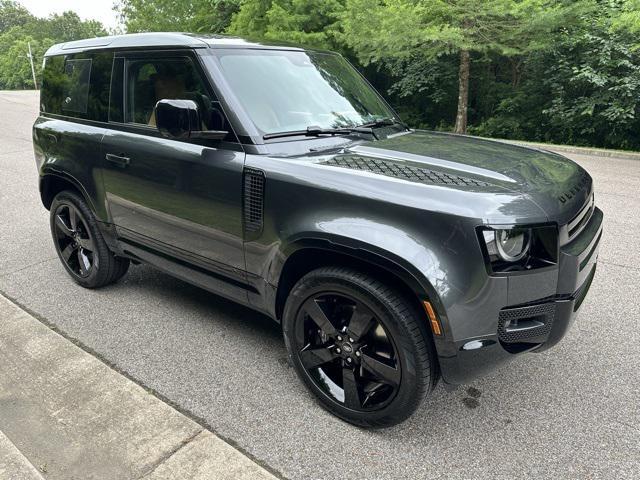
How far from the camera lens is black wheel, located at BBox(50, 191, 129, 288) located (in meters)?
3.94

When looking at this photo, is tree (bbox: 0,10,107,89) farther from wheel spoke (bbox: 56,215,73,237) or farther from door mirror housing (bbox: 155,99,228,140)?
door mirror housing (bbox: 155,99,228,140)

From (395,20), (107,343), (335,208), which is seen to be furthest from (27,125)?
(335,208)

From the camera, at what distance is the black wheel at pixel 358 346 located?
88.7 inches

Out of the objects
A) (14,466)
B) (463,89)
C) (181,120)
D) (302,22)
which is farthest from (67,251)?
(302,22)

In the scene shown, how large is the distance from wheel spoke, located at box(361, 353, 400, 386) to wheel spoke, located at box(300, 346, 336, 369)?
0.71ft

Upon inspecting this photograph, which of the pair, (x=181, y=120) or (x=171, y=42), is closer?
(x=181, y=120)

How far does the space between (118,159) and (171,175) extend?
0.59 metres

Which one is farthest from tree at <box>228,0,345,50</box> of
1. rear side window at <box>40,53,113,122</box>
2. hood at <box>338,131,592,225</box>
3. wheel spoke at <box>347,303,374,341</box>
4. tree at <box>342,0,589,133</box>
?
wheel spoke at <box>347,303,374,341</box>

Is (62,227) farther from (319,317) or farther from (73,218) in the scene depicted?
(319,317)

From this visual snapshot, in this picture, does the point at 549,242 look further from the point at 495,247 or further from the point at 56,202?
the point at 56,202

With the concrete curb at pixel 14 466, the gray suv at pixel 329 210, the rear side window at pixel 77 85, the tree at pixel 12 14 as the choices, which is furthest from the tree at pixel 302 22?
the tree at pixel 12 14

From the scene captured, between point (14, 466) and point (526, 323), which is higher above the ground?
point (526, 323)

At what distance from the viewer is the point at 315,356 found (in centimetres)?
263

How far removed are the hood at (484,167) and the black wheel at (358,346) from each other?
58cm
